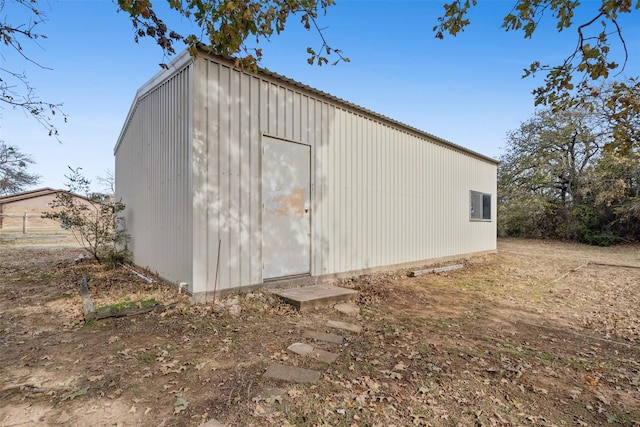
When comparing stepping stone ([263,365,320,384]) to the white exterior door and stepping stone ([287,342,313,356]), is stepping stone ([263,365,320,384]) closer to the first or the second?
stepping stone ([287,342,313,356])

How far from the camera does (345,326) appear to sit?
3.97 metres

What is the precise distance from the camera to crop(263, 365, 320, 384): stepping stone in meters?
2.64

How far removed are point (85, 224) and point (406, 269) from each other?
24.6ft

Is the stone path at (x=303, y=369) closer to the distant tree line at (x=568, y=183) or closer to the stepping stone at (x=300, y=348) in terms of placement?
the stepping stone at (x=300, y=348)

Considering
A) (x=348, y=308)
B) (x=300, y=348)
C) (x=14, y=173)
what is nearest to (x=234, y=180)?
(x=348, y=308)

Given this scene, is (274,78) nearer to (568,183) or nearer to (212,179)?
(212,179)

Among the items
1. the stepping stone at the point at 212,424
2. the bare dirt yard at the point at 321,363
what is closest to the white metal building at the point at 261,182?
the bare dirt yard at the point at 321,363

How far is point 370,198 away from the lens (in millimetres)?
7191

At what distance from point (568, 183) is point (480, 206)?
8917mm

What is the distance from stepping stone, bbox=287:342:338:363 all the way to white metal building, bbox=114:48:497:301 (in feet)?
5.92

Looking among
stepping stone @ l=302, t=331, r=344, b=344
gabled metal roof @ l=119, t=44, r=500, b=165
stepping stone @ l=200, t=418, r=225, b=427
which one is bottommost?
stepping stone @ l=302, t=331, r=344, b=344

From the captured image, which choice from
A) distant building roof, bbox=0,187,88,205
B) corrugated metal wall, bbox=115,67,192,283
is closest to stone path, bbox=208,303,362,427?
corrugated metal wall, bbox=115,67,192,283

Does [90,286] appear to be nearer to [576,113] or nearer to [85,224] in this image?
[85,224]

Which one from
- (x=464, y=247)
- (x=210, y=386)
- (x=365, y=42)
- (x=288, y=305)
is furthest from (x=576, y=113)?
(x=210, y=386)
